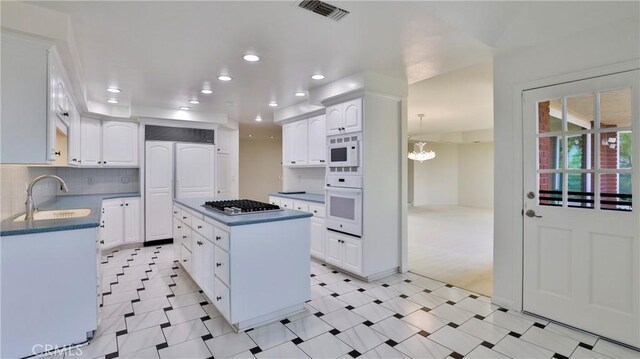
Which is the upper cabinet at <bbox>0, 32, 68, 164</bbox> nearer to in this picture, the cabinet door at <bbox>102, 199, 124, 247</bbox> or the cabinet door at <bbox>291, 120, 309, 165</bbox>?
the cabinet door at <bbox>102, 199, 124, 247</bbox>

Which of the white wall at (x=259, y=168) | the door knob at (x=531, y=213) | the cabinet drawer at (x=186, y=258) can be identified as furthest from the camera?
the white wall at (x=259, y=168)

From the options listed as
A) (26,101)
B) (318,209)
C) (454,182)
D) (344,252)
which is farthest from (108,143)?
(454,182)

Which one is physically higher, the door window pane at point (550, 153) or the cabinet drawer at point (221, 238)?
the door window pane at point (550, 153)

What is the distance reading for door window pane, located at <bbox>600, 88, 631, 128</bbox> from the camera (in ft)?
7.24

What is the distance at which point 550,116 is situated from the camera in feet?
8.46

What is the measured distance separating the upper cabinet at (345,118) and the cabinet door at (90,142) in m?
3.74

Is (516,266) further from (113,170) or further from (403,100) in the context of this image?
(113,170)

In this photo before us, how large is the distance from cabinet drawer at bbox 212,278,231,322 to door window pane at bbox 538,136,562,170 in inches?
110

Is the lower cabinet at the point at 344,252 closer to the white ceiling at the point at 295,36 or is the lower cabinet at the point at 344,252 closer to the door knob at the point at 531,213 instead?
the door knob at the point at 531,213

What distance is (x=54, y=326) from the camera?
7.04ft

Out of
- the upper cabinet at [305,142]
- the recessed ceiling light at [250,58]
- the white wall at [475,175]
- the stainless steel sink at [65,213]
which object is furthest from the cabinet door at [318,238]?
the white wall at [475,175]

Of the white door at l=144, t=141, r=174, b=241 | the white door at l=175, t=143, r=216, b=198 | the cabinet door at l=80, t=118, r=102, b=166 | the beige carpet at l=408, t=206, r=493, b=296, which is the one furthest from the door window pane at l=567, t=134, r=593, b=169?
the cabinet door at l=80, t=118, r=102, b=166

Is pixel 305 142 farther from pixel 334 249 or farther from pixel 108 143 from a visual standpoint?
pixel 108 143

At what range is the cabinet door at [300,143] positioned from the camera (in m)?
5.02
